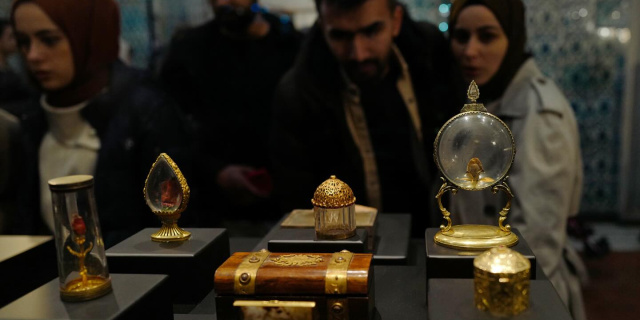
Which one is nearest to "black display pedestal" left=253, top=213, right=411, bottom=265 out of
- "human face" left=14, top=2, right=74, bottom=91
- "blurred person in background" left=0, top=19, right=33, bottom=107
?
"human face" left=14, top=2, right=74, bottom=91

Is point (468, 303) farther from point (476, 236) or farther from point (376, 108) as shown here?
point (376, 108)

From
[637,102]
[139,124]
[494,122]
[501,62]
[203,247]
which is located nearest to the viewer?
[494,122]

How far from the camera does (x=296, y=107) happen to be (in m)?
2.11

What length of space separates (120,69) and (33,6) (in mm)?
378

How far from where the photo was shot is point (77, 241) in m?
1.16

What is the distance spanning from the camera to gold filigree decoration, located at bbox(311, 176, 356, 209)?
1435 millimetres

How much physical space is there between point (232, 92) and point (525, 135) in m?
1.09

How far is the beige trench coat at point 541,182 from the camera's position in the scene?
5.99ft

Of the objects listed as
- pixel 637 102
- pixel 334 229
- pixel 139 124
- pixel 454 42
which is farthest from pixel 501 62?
pixel 637 102

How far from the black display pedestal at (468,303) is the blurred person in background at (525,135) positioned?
2.21 feet

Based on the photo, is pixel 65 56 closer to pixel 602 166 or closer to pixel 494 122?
pixel 494 122

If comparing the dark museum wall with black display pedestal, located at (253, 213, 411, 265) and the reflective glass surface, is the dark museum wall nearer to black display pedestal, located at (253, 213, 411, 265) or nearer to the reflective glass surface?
black display pedestal, located at (253, 213, 411, 265)

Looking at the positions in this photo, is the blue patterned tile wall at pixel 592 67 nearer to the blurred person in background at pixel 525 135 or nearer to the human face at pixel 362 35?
the blurred person in background at pixel 525 135

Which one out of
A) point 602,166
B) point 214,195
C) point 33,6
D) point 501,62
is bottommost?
point 602,166
